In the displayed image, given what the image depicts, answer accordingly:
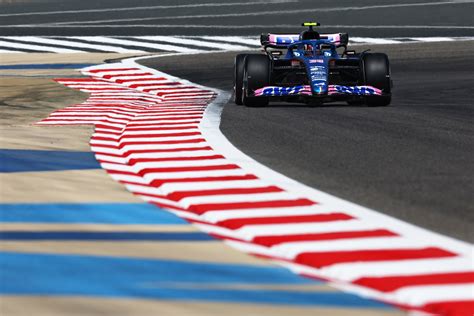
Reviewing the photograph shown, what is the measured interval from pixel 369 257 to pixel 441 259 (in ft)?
1.06

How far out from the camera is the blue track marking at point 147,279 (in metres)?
5.05

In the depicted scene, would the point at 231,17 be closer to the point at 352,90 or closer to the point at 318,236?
the point at 352,90

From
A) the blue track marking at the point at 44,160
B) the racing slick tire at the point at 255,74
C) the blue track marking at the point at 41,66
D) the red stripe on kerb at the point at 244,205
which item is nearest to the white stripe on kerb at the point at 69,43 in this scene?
the blue track marking at the point at 41,66

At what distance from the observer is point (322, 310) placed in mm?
4855

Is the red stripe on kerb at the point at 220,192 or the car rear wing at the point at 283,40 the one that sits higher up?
the red stripe on kerb at the point at 220,192

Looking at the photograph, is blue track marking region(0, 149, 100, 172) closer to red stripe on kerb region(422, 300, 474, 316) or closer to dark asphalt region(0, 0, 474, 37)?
red stripe on kerb region(422, 300, 474, 316)

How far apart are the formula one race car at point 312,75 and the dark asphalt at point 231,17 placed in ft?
49.4

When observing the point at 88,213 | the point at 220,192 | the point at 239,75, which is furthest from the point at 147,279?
the point at 239,75

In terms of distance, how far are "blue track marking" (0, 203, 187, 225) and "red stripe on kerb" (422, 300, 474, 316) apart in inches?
88.1

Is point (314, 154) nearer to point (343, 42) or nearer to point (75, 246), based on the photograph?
point (75, 246)

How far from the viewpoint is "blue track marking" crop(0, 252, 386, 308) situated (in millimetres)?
5055

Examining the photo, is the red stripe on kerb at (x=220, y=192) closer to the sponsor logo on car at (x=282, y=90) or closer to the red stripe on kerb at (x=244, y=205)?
the red stripe on kerb at (x=244, y=205)

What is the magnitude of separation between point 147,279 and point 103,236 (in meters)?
1.13

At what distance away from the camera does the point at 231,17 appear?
37062 mm
